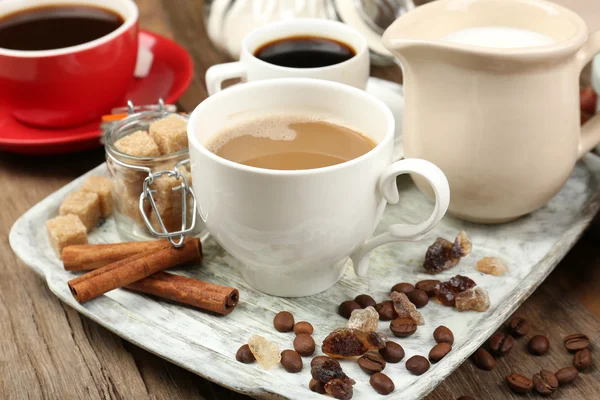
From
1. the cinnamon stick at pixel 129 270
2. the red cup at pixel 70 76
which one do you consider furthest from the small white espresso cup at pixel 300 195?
the red cup at pixel 70 76

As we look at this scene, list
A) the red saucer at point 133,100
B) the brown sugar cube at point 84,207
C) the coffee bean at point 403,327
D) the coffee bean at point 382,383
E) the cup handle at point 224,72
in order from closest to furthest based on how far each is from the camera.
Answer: the coffee bean at point 382,383
the coffee bean at point 403,327
the brown sugar cube at point 84,207
the cup handle at point 224,72
the red saucer at point 133,100

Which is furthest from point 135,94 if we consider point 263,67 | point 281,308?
point 281,308

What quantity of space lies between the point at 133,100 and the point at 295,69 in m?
0.65

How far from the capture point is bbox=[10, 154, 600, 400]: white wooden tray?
1.11 metres

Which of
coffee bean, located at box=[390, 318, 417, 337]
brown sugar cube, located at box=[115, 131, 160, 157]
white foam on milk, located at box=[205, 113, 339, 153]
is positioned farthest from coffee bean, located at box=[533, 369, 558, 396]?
brown sugar cube, located at box=[115, 131, 160, 157]

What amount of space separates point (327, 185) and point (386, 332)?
285mm

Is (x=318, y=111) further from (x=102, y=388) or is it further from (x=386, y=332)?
(x=102, y=388)

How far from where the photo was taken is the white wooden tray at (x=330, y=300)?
1.11 metres

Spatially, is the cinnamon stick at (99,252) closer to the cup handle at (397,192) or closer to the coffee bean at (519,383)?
the cup handle at (397,192)

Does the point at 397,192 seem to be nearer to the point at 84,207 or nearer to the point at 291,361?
the point at 291,361

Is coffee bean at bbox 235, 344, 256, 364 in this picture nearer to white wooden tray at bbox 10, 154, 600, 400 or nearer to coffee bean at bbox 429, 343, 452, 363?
white wooden tray at bbox 10, 154, 600, 400

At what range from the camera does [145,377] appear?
3.98 ft

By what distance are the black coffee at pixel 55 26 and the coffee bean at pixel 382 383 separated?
119 cm

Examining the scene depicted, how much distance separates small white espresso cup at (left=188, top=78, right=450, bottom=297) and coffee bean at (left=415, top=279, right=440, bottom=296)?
9 centimetres
